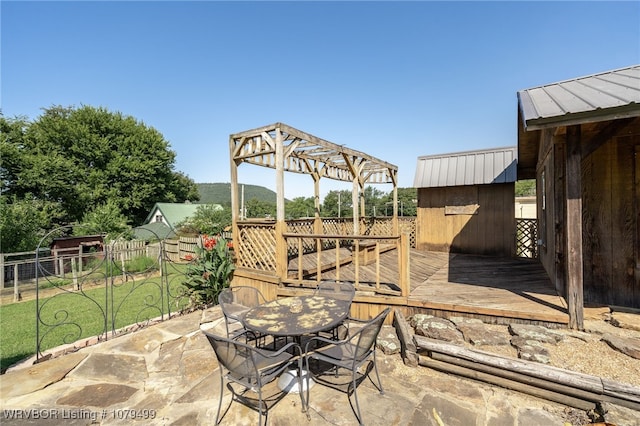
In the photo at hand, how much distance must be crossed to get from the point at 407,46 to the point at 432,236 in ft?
21.6

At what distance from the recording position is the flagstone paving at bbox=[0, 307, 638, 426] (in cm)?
226

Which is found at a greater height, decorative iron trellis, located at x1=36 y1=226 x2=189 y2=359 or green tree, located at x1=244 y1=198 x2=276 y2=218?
green tree, located at x1=244 y1=198 x2=276 y2=218

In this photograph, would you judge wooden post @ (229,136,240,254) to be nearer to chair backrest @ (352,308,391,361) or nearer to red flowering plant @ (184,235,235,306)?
red flowering plant @ (184,235,235,306)

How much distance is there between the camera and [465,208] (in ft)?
29.2

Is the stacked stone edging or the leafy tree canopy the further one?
the leafy tree canopy

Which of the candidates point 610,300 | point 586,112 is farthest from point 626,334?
point 586,112

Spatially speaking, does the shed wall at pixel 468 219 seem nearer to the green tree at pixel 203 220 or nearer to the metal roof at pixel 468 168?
the metal roof at pixel 468 168

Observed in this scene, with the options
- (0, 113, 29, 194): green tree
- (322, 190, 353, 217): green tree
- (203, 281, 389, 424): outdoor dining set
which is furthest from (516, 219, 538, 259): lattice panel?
(0, 113, 29, 194): green tree

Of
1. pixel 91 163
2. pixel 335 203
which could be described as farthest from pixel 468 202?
pixel 335 203

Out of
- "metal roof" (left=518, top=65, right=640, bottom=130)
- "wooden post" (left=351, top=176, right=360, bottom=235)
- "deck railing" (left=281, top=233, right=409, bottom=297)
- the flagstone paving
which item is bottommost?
the flagstone paving

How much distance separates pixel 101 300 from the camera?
738 cm

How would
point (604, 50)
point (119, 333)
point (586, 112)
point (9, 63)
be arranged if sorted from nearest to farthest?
point (586, 112), point (119, 333), point (604, 50), point (9, 63)

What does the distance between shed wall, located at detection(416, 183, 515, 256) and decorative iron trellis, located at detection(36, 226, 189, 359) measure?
7864 millimetres

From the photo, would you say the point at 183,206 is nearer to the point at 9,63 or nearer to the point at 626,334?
the point at 9,63
